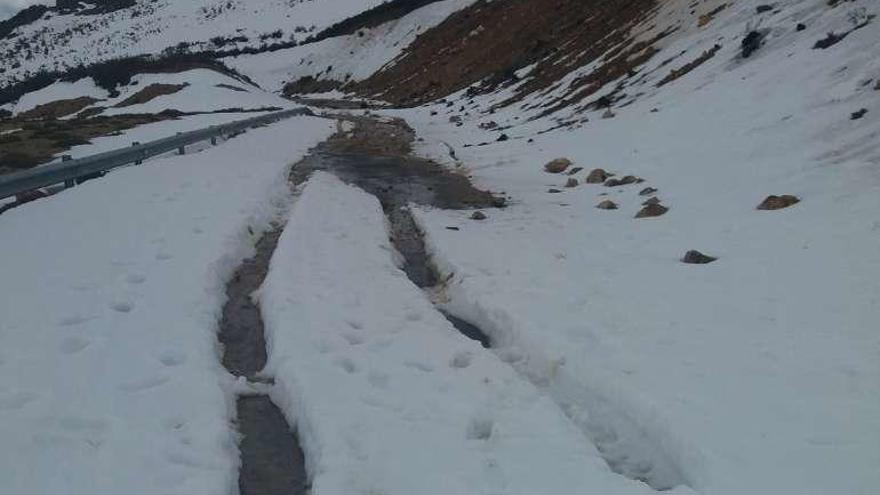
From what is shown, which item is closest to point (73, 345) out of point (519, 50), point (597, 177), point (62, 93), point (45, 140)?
point (597, 177)

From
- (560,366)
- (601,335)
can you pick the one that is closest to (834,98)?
(601,335)

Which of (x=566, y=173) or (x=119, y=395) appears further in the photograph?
(x=566, y=173)

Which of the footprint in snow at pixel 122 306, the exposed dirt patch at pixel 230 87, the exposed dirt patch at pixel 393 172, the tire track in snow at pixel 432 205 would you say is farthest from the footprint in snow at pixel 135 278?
the exposed dirt patch at pixel 230 87

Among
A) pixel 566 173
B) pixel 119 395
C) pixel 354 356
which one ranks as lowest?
pixel 566 173

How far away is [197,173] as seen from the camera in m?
17.3

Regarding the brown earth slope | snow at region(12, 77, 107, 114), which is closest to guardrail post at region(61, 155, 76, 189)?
the brown earth slope

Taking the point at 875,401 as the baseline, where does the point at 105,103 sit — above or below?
above

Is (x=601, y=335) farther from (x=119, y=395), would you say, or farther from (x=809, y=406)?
(x=119, y=395)

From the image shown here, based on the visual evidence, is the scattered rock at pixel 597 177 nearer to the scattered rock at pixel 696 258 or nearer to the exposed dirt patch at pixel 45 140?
the scattered rock at pixel 696 258

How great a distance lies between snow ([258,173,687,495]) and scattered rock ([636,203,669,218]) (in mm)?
5009

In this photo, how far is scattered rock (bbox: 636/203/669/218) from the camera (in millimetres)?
12945

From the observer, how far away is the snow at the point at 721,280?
576cm

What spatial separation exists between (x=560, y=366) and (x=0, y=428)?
4637 mm

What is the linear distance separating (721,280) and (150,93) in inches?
2026
